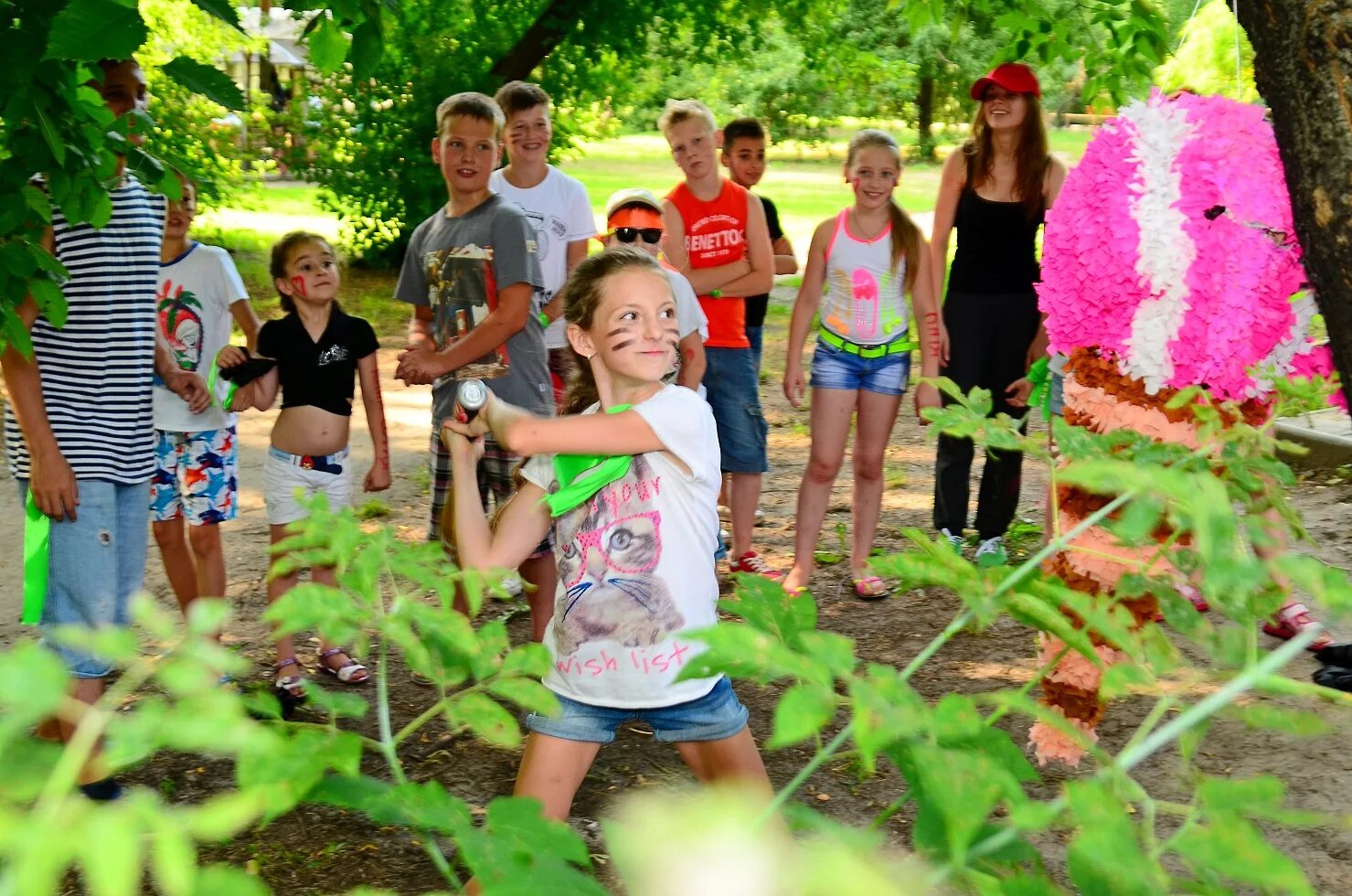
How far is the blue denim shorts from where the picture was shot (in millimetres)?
2330

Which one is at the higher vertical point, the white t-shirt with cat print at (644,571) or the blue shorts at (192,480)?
the white t-shirt with cat print at (644,571)

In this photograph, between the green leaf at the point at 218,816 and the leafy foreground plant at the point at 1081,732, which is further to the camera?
the leafy foreground plant at the point at 1081,732

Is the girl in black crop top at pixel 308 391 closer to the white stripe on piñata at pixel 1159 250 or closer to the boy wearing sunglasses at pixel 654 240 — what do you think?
the boy wearing sunglasses at pixel 654 240

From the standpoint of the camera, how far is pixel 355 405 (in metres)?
8.00

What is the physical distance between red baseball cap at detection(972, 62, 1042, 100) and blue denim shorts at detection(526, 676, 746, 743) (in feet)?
9.71

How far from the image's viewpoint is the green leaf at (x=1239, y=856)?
34.6 inches

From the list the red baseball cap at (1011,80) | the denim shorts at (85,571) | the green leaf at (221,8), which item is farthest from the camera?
the red baseball cap at (1011,80)

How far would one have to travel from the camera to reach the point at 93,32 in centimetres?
212

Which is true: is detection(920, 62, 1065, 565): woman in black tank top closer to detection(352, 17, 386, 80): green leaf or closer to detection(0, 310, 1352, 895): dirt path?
detection(0, 310, 1352, 895): dirt path

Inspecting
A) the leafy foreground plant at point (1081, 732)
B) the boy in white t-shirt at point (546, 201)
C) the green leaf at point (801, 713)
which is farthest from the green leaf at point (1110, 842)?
the boy in white t-shirt at point (546, 201)

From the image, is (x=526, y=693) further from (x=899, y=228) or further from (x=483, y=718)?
(x=899, y=228)

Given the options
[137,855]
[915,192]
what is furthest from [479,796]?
[915,192]

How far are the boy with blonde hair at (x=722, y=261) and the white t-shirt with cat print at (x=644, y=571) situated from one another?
241 centimetres

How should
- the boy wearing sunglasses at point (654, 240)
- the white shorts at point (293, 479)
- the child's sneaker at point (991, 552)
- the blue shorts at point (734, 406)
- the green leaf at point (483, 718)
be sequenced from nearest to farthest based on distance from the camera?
the green leaf at point (483, 718)
the white shorts at point (293, 479)
the boy wearing sunglasses at point (654, 240)
the blue shorts at point (734, 406)
the child's sneaker at point (991, 552)
